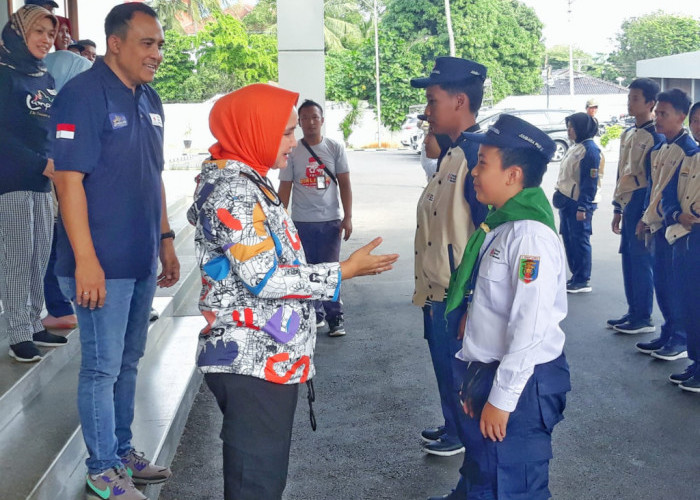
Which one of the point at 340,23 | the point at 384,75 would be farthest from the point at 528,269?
the point at 340,23

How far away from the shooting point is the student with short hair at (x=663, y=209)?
5.89 m

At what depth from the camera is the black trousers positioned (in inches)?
105

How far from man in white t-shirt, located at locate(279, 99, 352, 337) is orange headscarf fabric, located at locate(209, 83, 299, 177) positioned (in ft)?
13.2

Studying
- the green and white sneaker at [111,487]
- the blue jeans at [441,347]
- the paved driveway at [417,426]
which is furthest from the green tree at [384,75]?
the green and white sneaker at [111,487]

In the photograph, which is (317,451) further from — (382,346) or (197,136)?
(197,136)

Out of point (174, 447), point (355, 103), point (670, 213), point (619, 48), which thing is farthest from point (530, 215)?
point (619, 48)

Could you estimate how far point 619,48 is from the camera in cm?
7075

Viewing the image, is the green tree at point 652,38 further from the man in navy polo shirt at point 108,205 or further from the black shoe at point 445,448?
the man in navy polo shirt at point 108,205

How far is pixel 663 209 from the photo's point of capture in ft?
19.2

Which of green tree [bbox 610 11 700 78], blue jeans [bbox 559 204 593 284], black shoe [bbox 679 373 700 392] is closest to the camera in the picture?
black shoe [bbox 679 373 700 392]

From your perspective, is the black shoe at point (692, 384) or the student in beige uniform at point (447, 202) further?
the black shoe at point (692, 384)

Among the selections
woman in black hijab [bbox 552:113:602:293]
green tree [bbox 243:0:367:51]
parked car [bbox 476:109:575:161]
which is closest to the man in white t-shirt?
woman in black hijab [bbox 552:113:602:293]

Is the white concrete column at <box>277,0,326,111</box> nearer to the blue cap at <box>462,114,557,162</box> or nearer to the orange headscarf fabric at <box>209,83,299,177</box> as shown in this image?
the blue cap at <box>462,114,557,162</box>

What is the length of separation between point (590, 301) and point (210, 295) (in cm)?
627
